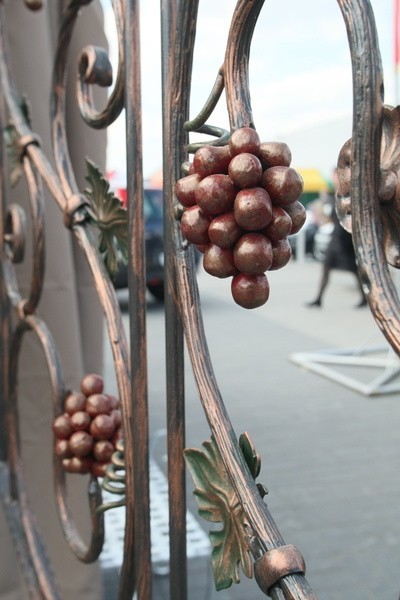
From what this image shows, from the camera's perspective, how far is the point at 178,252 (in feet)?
1.66

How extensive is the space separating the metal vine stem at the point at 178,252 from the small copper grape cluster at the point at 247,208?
3cm

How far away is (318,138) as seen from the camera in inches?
749

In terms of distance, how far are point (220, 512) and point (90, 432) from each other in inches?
10.8

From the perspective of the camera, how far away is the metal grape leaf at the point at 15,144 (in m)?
0.89

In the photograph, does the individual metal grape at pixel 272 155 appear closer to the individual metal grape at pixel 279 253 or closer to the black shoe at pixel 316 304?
the individual metal grape at pixel 279 253

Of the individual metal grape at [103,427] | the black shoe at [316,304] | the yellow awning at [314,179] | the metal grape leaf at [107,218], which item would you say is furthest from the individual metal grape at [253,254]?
the yellow awning at [314,179]

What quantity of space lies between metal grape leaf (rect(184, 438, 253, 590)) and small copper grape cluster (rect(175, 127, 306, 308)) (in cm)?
13

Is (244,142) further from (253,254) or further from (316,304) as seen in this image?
(316,304)

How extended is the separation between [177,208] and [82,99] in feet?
0.88

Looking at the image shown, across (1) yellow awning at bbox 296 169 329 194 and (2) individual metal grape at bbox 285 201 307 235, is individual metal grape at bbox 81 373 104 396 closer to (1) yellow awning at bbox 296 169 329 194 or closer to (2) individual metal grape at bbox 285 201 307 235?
(2) individual metal grape at bbox 285 201 307 235

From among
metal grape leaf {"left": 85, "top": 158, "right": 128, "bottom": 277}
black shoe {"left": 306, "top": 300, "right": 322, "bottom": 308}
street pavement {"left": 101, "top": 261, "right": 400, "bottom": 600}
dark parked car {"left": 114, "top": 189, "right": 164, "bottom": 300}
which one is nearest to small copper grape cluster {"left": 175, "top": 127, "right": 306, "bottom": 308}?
metal grape leaf {"left": 85, "top": 158, "right": 128, "bottom": 277}

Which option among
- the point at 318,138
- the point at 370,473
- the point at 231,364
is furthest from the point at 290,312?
the point at 318,138

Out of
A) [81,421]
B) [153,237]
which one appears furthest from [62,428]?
[153,237]

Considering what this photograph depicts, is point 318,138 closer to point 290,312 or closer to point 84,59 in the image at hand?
point 290,312
